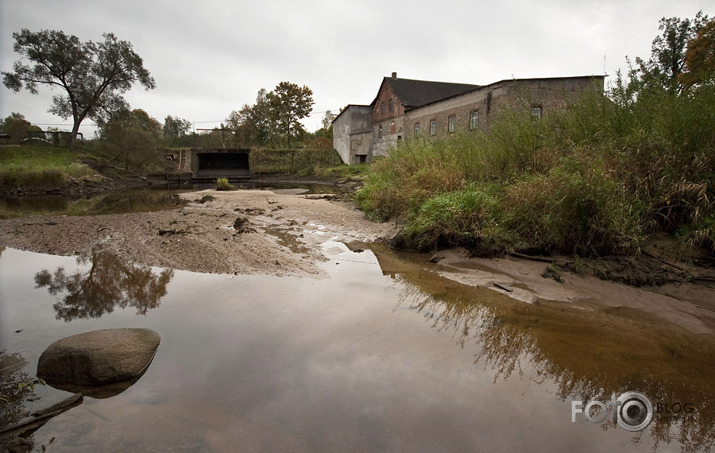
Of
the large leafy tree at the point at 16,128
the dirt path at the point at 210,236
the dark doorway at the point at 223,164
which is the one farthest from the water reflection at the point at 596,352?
the large leafy tree at the point at 16,128

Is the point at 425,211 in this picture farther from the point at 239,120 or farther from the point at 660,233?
the point at 239,120

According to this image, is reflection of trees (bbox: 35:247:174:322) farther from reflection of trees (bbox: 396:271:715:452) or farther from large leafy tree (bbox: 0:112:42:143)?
large leafy tree (bbox: 0:112:42:143)

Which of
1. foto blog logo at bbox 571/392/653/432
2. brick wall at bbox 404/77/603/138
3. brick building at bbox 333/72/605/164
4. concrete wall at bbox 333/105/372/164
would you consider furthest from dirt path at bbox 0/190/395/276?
concrete wall at bbox 333/105/372/164

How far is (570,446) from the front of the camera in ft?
6.31

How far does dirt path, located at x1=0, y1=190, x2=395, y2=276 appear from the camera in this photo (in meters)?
5.34

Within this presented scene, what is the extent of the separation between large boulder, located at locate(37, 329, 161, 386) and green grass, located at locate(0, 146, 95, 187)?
20872 mm

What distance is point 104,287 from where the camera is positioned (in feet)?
14.3

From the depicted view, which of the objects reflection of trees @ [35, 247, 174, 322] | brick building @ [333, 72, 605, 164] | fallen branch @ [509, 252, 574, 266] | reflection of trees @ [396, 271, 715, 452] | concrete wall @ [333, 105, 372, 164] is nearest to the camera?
reflection of trees @ [396, 271, 715, 452]

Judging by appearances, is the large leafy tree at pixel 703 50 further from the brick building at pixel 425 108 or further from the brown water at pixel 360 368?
the brown water at pixel 360 368

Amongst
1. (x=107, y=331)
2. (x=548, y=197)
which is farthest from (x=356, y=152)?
(x=107, y=331)

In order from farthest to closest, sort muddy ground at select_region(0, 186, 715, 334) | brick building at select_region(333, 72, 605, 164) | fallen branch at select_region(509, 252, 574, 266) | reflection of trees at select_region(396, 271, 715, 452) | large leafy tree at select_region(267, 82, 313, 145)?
large leafy tree at select_region(267, 82, 313, 145), brick building at select_region(333, 72, 605, 164), fallen branch at select_region(509, 252, 574, 266), muddy ground at select_region(0, 186, 715, 334), reflection of trees at select_region(396, 271, 715, 452)

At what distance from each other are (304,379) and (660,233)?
16.6 feet

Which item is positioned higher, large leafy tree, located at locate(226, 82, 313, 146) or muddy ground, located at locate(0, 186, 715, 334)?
large leafy tree, located at locate(226, 82, 313, 146)

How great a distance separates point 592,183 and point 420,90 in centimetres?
3142
